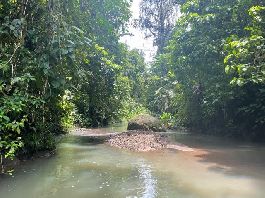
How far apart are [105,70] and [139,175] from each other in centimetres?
993

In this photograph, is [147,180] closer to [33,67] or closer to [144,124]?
[33,67]

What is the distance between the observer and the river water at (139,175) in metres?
6.51

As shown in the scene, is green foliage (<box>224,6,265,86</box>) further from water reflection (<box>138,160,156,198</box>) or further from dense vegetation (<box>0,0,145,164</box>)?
dense vegetation (<box>0,0,145,164</box>)

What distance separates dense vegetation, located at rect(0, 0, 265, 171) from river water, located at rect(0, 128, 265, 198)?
817mm

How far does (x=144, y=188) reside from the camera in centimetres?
677

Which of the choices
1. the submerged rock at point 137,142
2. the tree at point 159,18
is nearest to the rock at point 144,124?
the submerged rock at point 137,142

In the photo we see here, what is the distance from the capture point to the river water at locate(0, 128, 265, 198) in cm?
651

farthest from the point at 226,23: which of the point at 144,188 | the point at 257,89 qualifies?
the point at 144,188

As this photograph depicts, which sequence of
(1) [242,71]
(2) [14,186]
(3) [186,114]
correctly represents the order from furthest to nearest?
(3) [186,114] < (1) [242,71] < (2) [14,186]

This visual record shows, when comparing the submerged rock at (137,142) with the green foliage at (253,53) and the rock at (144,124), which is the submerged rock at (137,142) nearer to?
the rock at (144,124)

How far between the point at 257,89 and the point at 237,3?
3.63m

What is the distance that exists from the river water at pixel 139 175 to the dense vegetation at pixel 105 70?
0.82 m

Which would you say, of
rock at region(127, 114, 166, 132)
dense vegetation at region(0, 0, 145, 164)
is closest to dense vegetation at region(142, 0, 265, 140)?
rock at region(127, 114, 166, 132)

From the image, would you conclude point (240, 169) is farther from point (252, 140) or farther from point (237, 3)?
point (237, 3)
